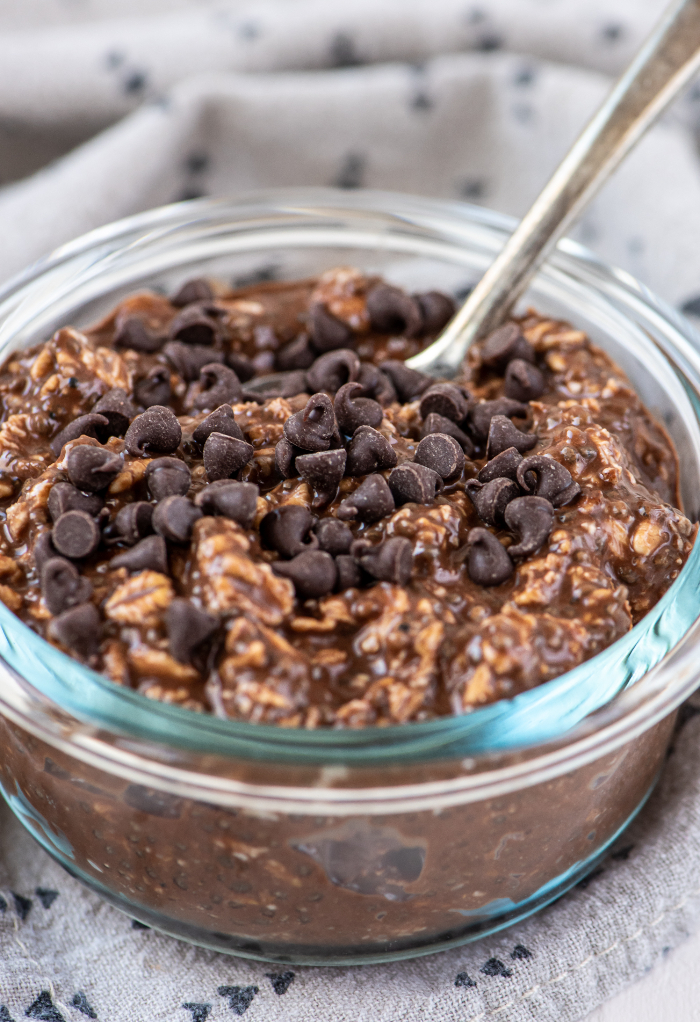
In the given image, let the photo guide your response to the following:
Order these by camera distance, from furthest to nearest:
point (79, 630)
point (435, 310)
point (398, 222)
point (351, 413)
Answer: point (398, 222), point (435, 310), point (351, 413), point (79, 630)

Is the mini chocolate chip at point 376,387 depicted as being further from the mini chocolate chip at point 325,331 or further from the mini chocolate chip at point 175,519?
the mini chocolate chip at point 175,519

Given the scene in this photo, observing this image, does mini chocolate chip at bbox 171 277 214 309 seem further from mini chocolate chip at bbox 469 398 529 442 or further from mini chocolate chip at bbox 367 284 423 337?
mini chocolate chip at bbox 469 398 529 442

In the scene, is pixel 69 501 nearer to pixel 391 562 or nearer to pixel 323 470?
pixel 323 470

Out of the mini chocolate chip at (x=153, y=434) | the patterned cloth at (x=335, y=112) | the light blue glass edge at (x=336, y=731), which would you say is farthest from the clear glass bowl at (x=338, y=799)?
the patterned cloth at (x=335, y=112)

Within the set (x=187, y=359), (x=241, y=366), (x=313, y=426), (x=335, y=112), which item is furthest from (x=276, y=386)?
(x=335, y=112)

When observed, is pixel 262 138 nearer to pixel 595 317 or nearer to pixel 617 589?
pixel 595 317

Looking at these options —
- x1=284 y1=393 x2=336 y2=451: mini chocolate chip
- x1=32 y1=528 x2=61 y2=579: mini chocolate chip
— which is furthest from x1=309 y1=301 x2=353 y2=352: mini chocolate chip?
x1=32 y1=528 x2=61 y2=579: mini chocolate chip

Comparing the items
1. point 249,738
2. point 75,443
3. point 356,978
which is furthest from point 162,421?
point 356,978

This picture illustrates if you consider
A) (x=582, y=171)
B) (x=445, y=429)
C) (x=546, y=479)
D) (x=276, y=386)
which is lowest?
(x=276, y=386)
